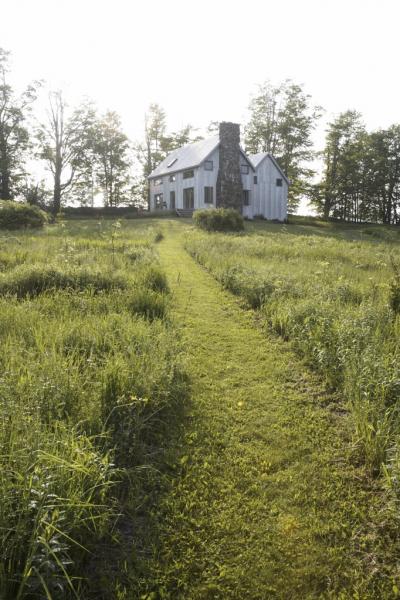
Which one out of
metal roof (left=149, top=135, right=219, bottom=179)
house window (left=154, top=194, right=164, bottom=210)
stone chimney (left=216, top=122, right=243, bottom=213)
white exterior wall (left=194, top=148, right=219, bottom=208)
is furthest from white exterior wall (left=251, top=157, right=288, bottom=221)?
house window (left=154, top=194, right=164, bottom=210)

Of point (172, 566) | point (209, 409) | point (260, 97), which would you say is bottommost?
point (172, 566)

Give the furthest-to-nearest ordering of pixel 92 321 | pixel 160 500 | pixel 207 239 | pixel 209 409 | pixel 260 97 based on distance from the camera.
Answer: pixel 260 97
pixel 207 239
pixel 92 321
pixel 209 409
pixel 160 500

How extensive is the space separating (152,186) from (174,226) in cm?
1778

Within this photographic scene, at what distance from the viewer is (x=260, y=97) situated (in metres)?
46.1

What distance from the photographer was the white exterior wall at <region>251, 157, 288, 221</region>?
118ft

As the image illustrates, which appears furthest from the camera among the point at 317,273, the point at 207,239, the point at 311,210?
the point at 311,210

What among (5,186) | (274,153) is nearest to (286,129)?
(274,153)

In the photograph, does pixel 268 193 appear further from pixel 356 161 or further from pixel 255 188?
pixel 356 161

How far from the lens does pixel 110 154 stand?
43.3 metres

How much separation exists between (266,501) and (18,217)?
21.8 metres

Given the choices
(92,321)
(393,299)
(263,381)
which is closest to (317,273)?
(393,299)

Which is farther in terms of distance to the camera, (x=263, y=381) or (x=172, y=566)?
(x=263, y=381)

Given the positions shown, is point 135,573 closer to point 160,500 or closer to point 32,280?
point 160,500

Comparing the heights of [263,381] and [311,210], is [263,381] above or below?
below
